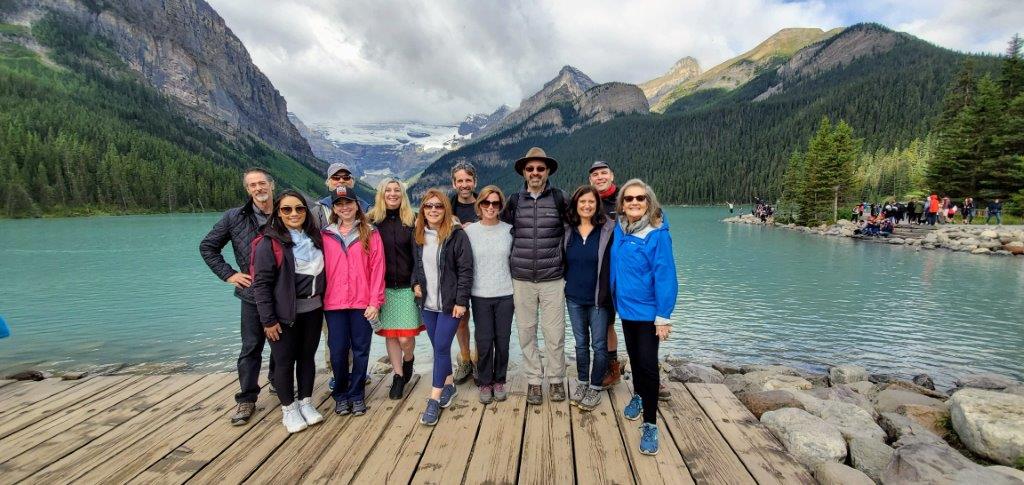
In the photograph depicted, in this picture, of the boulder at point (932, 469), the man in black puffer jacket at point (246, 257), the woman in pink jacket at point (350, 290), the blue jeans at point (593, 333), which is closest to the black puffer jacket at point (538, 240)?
the blue jeans at point (593, 333)

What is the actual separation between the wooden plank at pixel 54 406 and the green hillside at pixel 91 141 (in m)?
96.4

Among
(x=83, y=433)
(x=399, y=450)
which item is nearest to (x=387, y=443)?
(x=399, y=450)

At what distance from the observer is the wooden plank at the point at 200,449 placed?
3.49 meters

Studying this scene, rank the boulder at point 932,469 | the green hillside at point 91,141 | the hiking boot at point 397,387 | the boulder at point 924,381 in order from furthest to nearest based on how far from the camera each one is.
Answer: the green hillside at point 91,141
the boulder at point 924,381
the hiking boot at point 397,387
the boulder at point 932,469

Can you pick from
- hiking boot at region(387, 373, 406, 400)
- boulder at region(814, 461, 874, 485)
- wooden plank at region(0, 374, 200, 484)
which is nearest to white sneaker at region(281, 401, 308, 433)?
hiking boot at region(387, 373, 406, 400)

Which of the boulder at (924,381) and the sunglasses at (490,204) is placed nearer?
the sunglasses at (490,204)

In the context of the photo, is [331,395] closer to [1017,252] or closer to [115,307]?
[115,307]

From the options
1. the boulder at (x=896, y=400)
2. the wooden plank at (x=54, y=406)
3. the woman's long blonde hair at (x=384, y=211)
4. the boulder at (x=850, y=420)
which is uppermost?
the woman's long blonde hair at (x=384, y=211)

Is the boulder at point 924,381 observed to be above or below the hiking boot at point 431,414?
below

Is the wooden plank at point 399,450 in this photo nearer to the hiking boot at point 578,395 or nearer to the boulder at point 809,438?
the hiking boot at point 578,395

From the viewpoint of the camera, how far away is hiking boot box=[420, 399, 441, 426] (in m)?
4.28

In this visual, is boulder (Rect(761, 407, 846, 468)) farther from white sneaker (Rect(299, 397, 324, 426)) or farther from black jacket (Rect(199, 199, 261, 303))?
black jacket (Rect(199, 199, 261, 303))

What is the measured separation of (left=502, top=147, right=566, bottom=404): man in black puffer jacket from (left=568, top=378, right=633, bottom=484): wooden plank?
1.58 feet

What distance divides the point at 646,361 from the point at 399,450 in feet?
7.62
